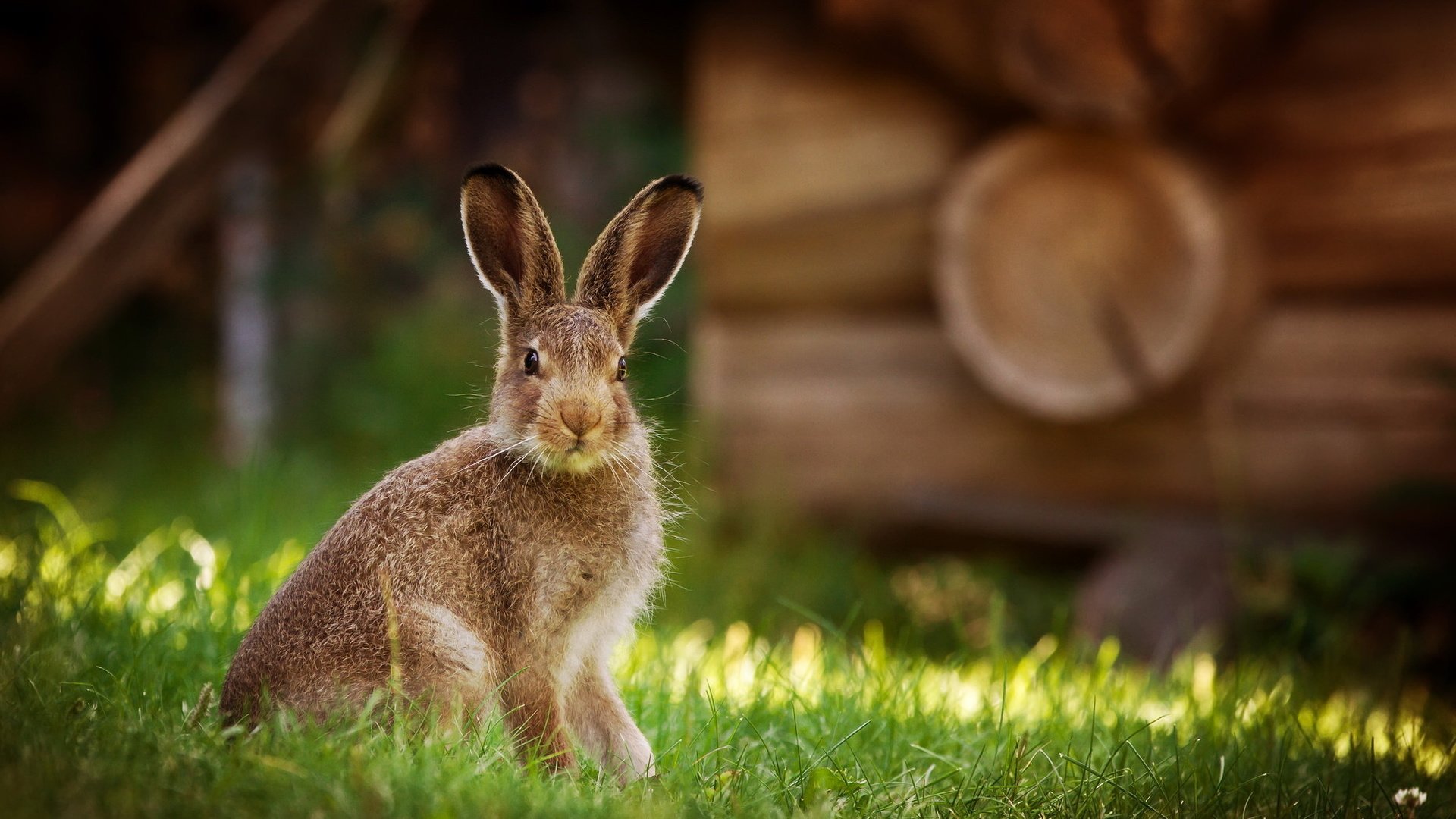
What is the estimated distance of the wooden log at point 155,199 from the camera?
5340mm

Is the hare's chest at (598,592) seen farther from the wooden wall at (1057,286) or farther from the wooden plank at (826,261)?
the wooden plank at (826,261)

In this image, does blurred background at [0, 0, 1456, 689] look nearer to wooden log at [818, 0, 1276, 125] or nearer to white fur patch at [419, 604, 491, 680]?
wooden log at [818, 0, 1276, 125]

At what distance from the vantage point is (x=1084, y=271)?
521 centimetres

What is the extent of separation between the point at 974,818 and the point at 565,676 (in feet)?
3.09

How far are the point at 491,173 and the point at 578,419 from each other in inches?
22.8

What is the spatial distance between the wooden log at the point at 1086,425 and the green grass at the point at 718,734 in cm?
117

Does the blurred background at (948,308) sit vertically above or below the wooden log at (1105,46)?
below

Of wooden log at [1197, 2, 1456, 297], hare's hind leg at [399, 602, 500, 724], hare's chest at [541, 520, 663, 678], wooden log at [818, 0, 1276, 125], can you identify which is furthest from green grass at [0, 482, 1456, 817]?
wooden log at [818, 0, 1276, 125]

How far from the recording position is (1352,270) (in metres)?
4.99

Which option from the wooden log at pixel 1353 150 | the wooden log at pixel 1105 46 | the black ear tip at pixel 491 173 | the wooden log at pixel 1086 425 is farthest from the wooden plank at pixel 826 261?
the black ear tip at pixel 491 173

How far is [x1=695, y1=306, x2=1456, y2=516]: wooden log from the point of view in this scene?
4.99 metres

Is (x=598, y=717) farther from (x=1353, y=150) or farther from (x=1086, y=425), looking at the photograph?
(x=1353, y=150)

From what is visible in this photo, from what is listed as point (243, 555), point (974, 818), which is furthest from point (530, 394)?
point (243, 555)

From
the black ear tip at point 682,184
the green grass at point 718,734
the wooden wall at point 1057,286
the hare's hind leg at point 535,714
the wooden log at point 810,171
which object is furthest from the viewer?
the wooden log at point 810,171
